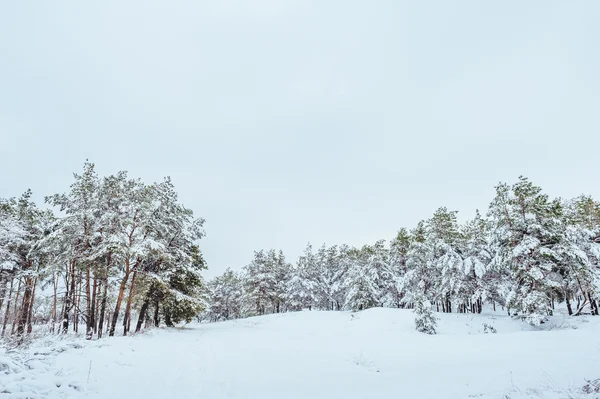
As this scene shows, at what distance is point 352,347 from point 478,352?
5469 millimetres

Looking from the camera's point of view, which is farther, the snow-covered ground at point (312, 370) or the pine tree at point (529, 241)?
the pine tree at point (529, 241)

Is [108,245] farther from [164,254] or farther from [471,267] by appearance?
[471,267]

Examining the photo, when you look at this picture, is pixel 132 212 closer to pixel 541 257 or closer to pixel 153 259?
pixel 153 259

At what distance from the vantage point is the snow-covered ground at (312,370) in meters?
6.19

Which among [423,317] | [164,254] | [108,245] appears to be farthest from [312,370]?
[423,317]

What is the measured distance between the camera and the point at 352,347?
14.0 m

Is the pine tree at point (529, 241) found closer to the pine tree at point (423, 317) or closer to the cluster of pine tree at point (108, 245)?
the pine tree at point (423, 317)

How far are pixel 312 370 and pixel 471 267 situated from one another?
25062 mm

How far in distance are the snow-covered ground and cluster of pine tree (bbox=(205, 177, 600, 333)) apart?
679 cm

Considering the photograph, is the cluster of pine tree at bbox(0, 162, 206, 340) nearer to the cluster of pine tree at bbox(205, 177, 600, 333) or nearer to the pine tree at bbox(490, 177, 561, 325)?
the cluster of pine tree at bbox(205, 177, 600, 333)

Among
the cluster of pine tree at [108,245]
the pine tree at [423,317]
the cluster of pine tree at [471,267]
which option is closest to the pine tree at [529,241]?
the cluster of pine tree at [471,267]

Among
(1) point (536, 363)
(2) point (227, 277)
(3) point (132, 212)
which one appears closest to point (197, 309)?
(3) point (132, 212)

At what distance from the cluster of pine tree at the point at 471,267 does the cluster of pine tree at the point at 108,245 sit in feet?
54.0

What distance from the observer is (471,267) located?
27.7 m
